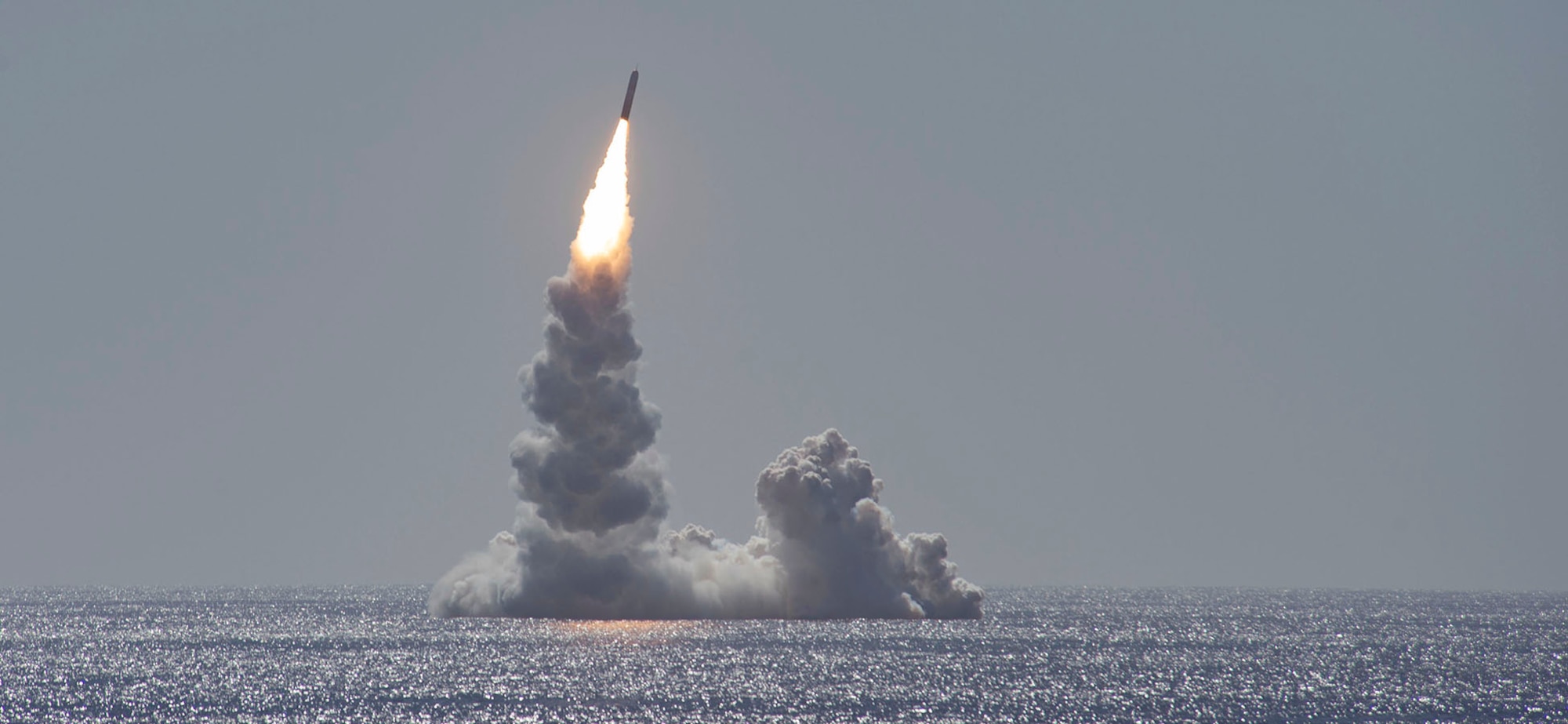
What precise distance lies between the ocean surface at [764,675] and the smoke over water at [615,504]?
300 centimetres

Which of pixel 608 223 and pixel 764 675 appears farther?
pixel 608 223

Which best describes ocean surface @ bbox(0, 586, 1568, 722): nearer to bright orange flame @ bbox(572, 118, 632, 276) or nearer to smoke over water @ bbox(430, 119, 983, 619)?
smoke over water @ bbox(430, 119, 983, 619)

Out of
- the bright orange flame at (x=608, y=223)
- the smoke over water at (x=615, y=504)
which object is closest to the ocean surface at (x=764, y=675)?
the smoke over water at (x=615, y=504)

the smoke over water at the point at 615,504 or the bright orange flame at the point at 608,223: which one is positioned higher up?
the bright orange flame at the point at 608,223

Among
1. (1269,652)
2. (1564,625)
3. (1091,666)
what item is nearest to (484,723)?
(1091,666)

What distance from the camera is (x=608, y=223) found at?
132m

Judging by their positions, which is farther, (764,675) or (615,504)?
(615,504)

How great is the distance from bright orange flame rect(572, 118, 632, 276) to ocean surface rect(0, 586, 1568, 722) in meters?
25.0

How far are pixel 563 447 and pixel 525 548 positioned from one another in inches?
310

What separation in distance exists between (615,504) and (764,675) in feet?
83.4

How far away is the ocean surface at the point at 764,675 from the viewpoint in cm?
8981

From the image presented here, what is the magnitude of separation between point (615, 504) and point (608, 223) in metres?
18.6

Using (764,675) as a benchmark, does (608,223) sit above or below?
above

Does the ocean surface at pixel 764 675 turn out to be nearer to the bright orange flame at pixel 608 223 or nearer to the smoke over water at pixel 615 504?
the smoke over water at pixel 615 504
